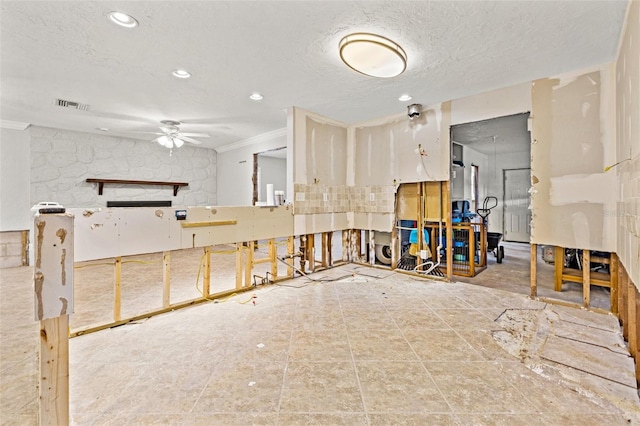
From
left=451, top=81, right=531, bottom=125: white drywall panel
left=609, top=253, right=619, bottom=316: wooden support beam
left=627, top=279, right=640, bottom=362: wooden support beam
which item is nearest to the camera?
left=627, top=279, right=640, bottom=362: wooden support beam

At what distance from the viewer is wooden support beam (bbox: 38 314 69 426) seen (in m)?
1.19

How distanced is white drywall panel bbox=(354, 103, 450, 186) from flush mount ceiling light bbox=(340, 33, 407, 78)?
1.64m

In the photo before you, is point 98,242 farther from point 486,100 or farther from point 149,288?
point 486,100

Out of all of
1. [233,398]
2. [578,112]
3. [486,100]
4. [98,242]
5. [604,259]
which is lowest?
[233,398]

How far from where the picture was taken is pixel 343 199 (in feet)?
17.1

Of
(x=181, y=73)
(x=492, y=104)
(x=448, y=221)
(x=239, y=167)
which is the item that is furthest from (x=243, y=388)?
(x=239, y=167)

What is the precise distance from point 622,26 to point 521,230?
21.2 ft

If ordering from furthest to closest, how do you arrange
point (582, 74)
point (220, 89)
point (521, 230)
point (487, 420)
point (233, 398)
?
point (521, 230) → point (220, 89) → point (582, 74) → point (233, 398) → point (487, 420)

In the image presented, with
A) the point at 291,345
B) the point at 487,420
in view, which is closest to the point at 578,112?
the point at 487,420

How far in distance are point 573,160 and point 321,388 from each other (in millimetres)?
3600

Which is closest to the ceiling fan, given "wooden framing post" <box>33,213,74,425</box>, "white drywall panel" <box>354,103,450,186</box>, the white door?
"white drywall panel" <box>354,103,450,186</box>

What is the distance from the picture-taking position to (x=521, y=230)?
770 centimetres

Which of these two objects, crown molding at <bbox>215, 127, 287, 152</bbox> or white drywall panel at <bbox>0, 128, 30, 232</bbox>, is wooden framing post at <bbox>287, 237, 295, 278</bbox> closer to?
crown molding at <bbox>215, 127, 287, 152</bbox>

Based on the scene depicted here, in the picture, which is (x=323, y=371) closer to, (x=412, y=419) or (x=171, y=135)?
(x=412, y=419)
